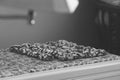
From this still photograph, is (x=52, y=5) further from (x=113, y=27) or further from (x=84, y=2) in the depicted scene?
(x=84, y=2)

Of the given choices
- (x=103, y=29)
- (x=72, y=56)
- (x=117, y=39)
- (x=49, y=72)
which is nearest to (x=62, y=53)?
(x=72, y=56)

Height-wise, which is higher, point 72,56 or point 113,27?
point 113,27

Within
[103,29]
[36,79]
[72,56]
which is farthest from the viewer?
[103,29]

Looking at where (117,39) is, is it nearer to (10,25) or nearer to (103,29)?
(103,29)

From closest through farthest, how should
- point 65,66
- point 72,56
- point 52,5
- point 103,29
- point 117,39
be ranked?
point 52,5 → point 65,66 → point 72,56 → point 117,39 → point 103,29

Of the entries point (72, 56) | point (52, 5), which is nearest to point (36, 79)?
point (72, 56)

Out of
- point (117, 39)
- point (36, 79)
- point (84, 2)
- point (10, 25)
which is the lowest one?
point (36, 79)

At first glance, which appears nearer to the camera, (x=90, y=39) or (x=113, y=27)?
(x=113, y=27)
